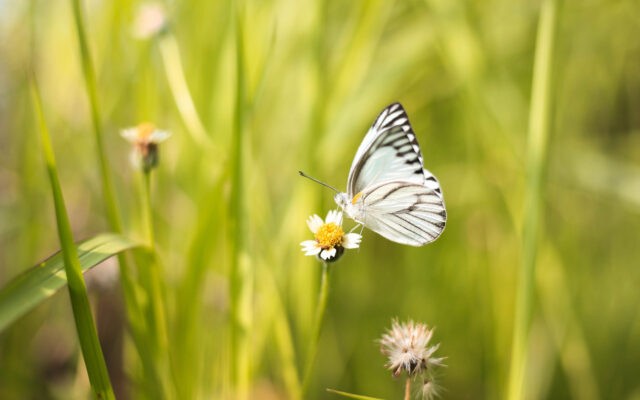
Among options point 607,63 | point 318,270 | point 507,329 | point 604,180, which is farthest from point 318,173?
point 607,63

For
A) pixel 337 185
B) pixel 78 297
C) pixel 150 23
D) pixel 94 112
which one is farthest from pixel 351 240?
pixel 337 185

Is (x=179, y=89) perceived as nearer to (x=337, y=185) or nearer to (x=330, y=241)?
(x=337, y=185)

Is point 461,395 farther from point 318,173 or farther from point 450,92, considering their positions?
point 450,92

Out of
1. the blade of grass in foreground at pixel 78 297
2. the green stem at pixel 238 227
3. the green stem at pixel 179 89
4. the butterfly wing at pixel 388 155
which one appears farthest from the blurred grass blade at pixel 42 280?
the green stem at pixel 179 89

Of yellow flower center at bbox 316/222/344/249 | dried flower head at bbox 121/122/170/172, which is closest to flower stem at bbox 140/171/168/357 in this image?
dried flower head at bbox 121/122/170/172

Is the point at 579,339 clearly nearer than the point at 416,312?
Yes

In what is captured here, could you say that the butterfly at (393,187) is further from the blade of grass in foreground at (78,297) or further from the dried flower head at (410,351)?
the blade of grass in foreground at (78,297)

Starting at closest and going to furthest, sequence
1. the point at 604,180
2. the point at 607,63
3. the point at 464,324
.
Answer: the point at 604,180
the point at 464,324
the point at 607,63
